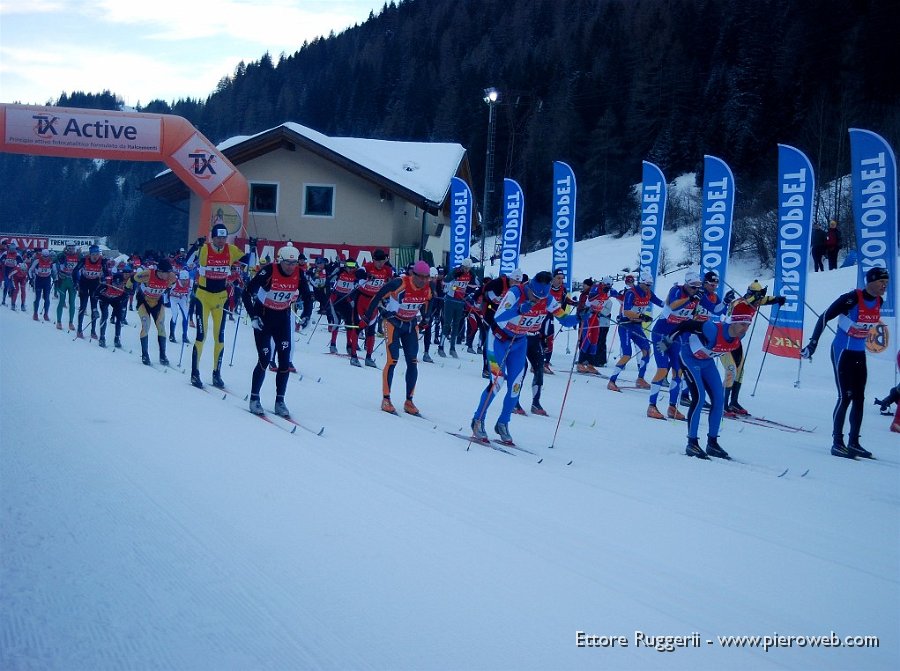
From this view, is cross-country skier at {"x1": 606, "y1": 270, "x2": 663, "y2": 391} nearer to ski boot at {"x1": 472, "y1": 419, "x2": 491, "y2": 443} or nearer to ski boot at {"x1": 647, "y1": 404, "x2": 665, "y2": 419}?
ski boot at {"x1": 647, "y1": 404, "x2": 665, "y2": 419}

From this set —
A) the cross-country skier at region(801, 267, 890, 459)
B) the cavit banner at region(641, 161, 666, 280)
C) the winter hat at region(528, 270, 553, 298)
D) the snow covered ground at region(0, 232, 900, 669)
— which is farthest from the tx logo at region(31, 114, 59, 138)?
the cross-country skier at region(801, 267, 890, 459)

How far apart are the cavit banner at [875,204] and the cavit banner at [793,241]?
1155mm

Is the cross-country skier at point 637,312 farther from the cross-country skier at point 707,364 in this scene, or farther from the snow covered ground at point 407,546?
the cross-country skier at point 707,364

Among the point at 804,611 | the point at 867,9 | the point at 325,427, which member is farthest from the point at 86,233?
the point at 804,611

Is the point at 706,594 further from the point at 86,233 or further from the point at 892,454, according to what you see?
the point at 86,233

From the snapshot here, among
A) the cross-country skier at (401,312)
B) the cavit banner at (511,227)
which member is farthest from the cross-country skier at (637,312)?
the cavit banner at (511,227)

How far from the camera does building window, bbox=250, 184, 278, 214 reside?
113 ft

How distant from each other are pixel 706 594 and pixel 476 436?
14.6ft

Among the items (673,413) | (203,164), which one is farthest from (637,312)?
(203,164)

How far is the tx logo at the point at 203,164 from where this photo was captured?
27.9m

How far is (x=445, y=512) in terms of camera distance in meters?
5.70

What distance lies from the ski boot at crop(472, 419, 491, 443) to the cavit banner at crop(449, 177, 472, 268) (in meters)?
16.8

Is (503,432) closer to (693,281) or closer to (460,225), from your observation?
(693,281)

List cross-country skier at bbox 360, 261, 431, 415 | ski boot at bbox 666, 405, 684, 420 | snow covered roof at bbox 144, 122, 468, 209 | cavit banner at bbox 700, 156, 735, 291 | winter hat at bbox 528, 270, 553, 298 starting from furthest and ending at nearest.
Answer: snow covered roof at bbox 144, 122, 468, 209 → cavit banner at bbox 700, 156, 735, 291 → ski boot at bbox 666, 405, 684, 420 → cross-country skier at bbox 360, 261, 431, 415 → winter hat at bbox 528, 270, 553, 298
